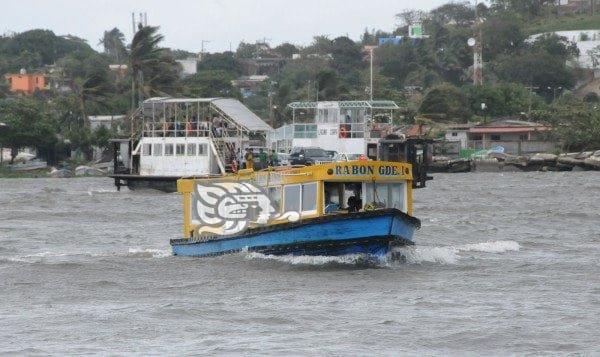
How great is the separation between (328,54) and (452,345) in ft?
542

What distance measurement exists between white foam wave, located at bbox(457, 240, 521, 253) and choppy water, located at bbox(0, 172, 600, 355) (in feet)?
0.15

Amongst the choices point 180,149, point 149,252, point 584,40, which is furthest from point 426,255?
point 584,40

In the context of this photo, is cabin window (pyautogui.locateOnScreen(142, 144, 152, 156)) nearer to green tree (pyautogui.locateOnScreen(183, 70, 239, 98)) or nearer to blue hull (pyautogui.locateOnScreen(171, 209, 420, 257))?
blue hull (pyautogui.locateOnScreen(171, 209, 420, 257))

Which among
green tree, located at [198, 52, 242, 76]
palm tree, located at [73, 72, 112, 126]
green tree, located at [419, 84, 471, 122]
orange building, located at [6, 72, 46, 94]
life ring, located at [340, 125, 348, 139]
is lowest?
life ring, located at [340, 125, 348, 139]

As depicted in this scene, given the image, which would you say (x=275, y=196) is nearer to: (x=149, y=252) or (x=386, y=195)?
(x=386, y=195)

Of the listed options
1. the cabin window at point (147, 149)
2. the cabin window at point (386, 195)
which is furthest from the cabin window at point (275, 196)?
the cabin window at point (147, 149)

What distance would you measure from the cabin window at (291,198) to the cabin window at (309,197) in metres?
0.17

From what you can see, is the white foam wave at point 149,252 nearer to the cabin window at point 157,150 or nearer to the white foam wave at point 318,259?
the white foam wave at point 318,259

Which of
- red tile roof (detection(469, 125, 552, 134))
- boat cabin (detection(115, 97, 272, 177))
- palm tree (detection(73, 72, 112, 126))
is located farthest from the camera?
red tile roof (detection(469, 125, 552, 134))

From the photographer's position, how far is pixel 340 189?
28969mm

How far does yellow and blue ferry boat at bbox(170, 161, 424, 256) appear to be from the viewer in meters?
28.1

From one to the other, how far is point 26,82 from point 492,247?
389ft

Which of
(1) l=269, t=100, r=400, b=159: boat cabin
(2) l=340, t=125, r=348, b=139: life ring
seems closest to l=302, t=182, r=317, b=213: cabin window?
(1) l=269, t=100, r=400, b=159: boat cabin

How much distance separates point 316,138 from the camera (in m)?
82.5
